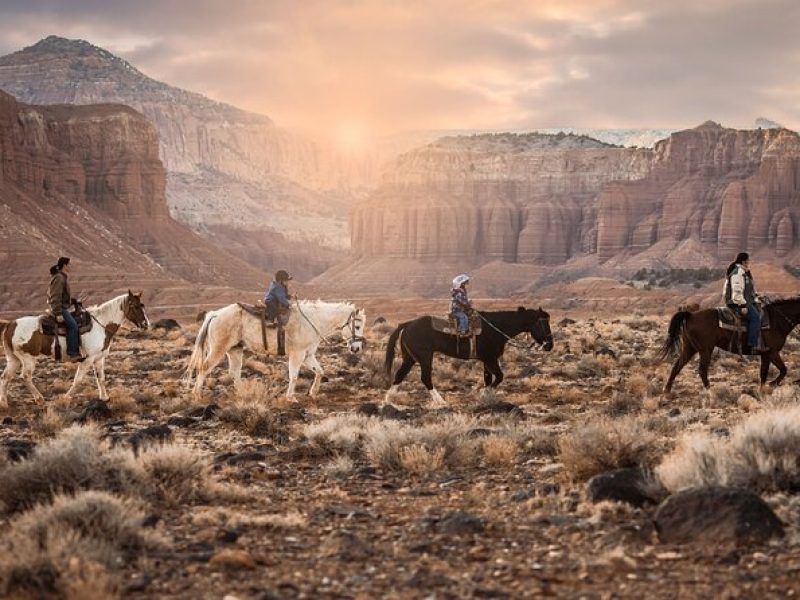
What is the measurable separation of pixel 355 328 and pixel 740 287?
7301 millimetres

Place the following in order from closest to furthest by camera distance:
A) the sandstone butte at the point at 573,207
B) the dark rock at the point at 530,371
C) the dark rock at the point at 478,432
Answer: the dark rock at the point at 478,432
the dark rock at the point at 530,371
the sandstone butte at the point at 573,207

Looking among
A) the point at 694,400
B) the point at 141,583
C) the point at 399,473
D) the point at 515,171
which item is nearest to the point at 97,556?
the point at 141,583

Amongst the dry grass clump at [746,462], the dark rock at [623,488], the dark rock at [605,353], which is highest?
the dry grass clump at [746,462]

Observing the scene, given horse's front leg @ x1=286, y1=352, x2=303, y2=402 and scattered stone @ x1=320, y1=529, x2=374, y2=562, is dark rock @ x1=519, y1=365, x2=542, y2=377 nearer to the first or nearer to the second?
horse's front leg @ x1=286, y1=352, x2=303, y2=402

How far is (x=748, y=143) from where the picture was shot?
489 feet

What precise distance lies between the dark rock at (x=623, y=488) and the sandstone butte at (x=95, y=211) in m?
76.7

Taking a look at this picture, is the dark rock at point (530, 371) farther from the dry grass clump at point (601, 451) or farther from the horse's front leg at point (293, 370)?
the dry grass clump at point (601, 451)

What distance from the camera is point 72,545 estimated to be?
21.2ft

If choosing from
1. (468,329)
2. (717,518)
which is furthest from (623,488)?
(468,329)

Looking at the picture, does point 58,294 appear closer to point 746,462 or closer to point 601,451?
point 601,451

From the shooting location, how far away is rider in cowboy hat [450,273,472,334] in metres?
18.4

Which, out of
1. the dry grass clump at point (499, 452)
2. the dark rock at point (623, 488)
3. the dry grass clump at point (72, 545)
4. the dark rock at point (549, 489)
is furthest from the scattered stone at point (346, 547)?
the dry grass clump at point (499, 452)

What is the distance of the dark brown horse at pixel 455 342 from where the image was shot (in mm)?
18453

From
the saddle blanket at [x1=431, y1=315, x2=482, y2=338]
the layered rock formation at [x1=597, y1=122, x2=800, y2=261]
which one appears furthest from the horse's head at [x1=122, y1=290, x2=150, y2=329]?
the layered rock formation at [x1=597, y1=122, x2=800, y2=261]
